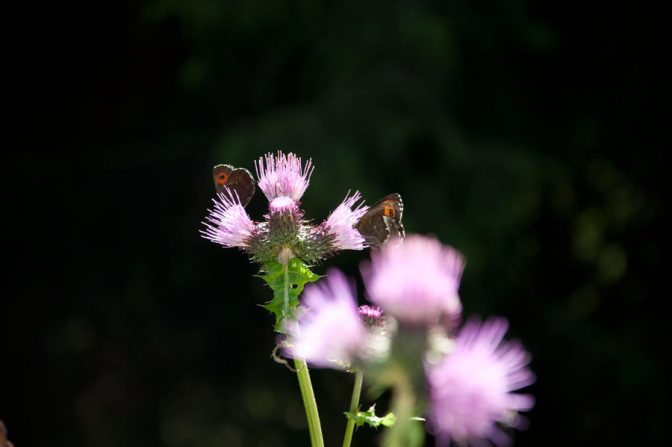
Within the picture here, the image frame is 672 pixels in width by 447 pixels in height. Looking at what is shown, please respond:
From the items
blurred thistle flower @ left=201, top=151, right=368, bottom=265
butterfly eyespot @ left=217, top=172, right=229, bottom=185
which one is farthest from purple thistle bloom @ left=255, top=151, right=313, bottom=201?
butterfly eyespot @ left=217, top=172, right=229, bottom=185

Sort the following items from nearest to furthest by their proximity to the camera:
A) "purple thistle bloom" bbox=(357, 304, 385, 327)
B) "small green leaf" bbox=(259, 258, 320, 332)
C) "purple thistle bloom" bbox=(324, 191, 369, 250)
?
"purple thistle bloom" bbox=(357, 304, 385, 327) < "small green leaf" bbox=(259, 258, 320, 332) < "purple thistle bloom" bbox=(324, 191, 369, 250)

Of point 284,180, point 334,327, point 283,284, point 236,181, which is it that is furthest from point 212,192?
point 334,327

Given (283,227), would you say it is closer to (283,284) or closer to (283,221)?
(283,221)

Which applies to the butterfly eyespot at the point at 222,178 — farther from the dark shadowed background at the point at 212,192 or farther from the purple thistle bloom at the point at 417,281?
the dark shadowed background at the point at 212,192

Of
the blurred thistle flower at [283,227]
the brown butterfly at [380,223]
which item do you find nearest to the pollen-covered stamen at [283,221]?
the blurred thistle flower at [283,227]

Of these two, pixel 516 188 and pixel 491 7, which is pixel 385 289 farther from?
pixel 491 7

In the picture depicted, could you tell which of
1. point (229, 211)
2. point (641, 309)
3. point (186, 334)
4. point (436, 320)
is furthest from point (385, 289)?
point (641, 309)

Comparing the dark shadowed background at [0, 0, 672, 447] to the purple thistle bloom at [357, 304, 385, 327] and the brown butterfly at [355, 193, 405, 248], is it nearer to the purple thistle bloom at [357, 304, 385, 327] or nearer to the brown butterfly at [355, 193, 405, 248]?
the brown butterfly at [355, 193, 405, 248]
